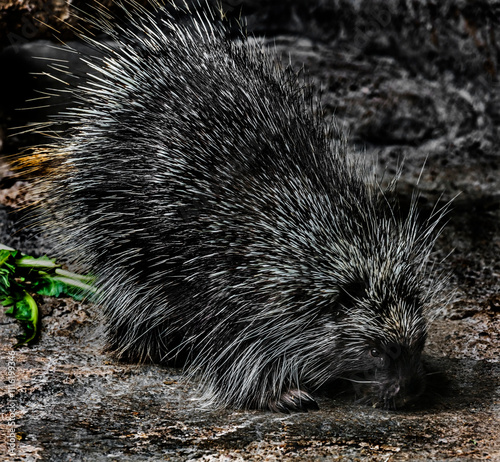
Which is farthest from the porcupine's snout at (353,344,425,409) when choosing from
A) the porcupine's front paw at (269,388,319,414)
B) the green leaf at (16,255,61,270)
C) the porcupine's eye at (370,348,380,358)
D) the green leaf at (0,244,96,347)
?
the green leaf at (16,255,61,270)

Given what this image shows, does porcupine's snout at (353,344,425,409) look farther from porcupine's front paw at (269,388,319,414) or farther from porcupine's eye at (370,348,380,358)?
porcupine's front paw at (269,388,319,414)

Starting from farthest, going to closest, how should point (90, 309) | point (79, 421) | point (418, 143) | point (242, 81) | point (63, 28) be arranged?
1. point (418, 143)
2. point (63, 28)
3. point (90, 309)
4. point (242, 81)
5. point (79, 421)

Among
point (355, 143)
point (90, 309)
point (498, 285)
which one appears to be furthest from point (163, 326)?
point (355, 143)

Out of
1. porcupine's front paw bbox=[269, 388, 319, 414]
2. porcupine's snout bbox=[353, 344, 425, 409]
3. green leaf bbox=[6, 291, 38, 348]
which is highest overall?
porcupine's snout bbox=[353, 344, 425, 409]

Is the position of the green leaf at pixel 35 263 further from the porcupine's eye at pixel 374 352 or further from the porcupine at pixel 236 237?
the porcupine's eye at pixel 374 352

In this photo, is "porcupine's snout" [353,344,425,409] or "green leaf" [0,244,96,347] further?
"green leaf" [0,244,96,347]

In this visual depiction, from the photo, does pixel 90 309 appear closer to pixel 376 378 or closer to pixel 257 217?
pixel 257 217

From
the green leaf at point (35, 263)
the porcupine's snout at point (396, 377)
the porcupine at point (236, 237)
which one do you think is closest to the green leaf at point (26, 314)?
the green leaf at point (35, 263)
